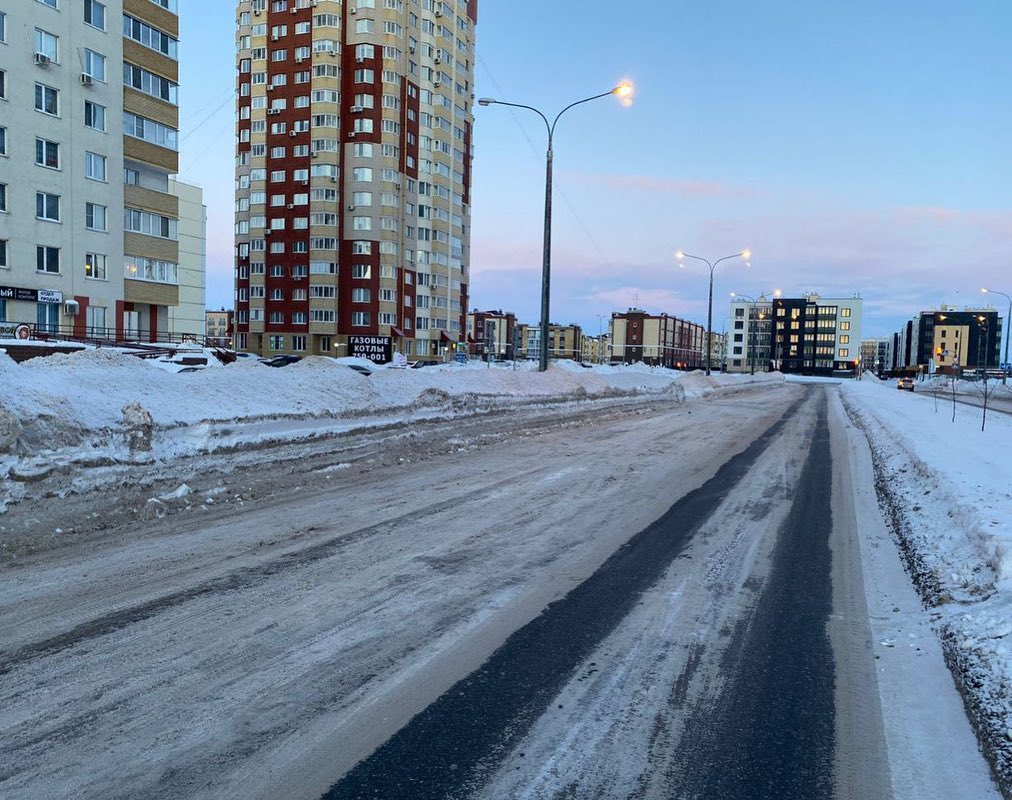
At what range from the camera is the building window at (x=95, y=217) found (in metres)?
38.4

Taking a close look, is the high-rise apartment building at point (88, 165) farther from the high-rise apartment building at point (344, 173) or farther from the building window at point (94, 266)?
the high-rise apartment building at point (344, 173)

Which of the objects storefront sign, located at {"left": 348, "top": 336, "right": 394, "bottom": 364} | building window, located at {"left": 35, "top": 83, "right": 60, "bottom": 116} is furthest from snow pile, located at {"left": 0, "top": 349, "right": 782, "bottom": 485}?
building window, located at {"left": 35, "top": 83, "right": 60, "bottom": 116}

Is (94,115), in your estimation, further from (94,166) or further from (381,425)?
(381,425)

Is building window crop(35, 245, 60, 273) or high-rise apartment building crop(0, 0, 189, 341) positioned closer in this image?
high-rise apartment building crop(0, 0, 189, 341)

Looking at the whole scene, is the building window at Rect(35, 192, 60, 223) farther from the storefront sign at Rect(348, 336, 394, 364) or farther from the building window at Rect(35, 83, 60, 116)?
the storefront sign at Rect(348, 336, 394, 364)

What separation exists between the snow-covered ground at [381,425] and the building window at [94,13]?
32.0 meters

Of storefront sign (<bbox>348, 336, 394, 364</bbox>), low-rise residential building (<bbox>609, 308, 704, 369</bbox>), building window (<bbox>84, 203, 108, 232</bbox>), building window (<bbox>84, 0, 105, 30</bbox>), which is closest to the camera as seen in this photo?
storefront sign (<bbox>348, 336, 394, 364</bbox>)

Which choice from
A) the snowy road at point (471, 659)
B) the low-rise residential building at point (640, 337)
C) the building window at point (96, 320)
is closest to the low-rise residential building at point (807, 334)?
the low-rise residential building at point (640, 337)

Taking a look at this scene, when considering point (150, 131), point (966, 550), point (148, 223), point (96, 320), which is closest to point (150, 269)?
point (148, 223)

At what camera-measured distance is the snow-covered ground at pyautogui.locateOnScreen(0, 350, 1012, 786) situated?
4777 millimetres

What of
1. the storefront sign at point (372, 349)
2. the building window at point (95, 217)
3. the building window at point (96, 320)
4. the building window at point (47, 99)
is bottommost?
the storefront sign at point (372, 349)

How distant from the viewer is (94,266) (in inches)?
1528

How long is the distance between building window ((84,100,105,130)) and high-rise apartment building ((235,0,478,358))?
32861 mm

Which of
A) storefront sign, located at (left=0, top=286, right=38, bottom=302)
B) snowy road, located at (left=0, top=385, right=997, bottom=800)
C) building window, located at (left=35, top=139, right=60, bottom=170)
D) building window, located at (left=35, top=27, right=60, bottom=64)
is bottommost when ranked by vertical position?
snowy road, located at (left=0, top=385, right=997, bottom=800)
